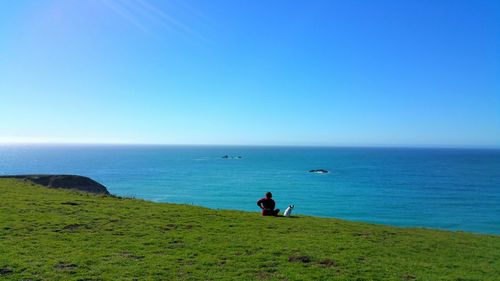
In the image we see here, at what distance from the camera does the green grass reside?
30.2 feet

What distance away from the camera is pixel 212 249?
37.3 ft

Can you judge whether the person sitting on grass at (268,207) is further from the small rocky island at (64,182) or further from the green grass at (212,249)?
the small rocky island at (64,182)

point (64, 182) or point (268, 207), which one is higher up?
point (268, 207)

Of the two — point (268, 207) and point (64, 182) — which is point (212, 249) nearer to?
point (268, 207)

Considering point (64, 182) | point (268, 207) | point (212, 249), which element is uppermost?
point (212, 249)

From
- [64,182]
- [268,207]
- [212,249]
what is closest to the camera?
[212,249]

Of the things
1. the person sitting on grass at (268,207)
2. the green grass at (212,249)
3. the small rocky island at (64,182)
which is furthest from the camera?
the small rocky island at (64,182)

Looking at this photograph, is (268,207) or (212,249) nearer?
(212,249)

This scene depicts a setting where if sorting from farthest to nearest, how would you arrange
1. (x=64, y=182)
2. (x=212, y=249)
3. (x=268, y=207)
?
1. (x=64, y=182)
2. (x=268, y=207)
3. (x=212, y=249)

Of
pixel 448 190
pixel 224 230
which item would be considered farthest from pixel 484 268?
pixel 448 190

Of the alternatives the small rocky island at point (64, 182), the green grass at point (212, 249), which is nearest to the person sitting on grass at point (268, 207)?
the green grass at point (212, 249)

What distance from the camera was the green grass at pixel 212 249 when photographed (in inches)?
362

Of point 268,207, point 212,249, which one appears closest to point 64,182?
point 268,207

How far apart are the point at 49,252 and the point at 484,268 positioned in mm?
12279
